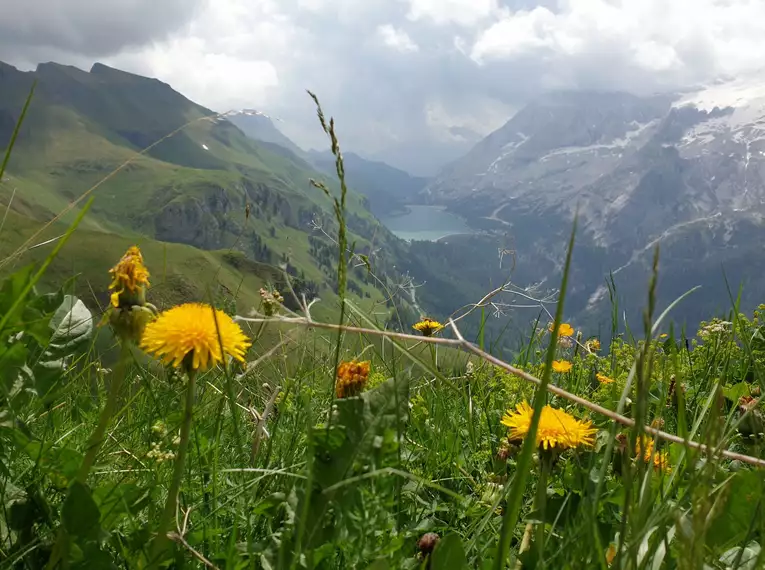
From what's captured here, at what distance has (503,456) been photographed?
7.09ft

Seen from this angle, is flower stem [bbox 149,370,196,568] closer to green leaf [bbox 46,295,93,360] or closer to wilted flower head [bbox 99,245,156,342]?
wilted flower head [bbox 99,245,156,342]

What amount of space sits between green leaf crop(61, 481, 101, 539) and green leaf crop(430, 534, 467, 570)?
760mm

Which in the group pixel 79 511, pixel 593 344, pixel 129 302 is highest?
pixel 129 302

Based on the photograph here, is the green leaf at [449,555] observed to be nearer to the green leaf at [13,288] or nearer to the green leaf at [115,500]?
the green leaf at [115,500]

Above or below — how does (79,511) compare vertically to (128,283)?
below

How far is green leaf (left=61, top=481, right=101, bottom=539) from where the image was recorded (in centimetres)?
121

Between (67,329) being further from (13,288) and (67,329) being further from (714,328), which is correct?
(714,328)

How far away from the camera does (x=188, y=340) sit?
151 centimetres

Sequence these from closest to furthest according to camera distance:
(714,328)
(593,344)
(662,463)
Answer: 1. (662,463)
2. (714,328)
3. (593,344)

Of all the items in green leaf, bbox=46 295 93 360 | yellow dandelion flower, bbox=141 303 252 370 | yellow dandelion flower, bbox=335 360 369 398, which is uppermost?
yellow dandelion flower, bbox=141 303 252 370

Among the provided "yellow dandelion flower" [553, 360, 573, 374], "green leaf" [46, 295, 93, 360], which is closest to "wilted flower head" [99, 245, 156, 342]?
"green leaf" [46, 295, 93, 360]

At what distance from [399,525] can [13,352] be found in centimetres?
120

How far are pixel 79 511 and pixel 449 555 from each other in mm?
818

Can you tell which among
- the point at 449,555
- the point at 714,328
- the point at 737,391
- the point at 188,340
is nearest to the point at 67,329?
the point at 188,340
